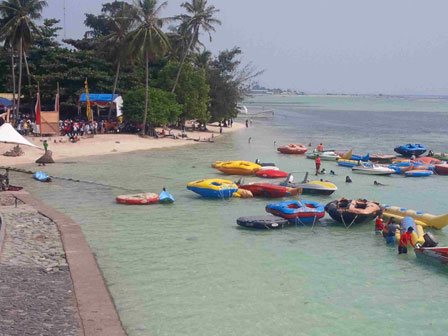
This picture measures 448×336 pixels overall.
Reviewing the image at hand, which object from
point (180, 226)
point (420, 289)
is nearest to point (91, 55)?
point (180, 226)

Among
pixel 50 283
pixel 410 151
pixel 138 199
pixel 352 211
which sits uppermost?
pixel 410 151

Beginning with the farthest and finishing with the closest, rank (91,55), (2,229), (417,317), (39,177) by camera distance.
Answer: (91,55) < (39,177) < (2,229) < (417,317)

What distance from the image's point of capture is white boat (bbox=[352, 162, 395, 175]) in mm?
39656

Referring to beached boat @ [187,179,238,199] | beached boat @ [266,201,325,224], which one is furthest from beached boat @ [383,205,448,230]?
beached boat @ [187,179,238,199]

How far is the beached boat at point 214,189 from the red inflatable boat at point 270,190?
1.25 meters

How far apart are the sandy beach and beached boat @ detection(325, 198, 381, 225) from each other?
23.6 metres

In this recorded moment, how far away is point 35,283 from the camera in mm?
15391

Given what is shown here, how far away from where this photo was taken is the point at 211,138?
63375mm

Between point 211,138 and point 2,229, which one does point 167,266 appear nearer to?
point 2,229

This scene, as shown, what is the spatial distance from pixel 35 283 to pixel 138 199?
40.5 ft

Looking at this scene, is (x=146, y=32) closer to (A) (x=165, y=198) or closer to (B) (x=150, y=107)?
(B) (x=150, y=107)

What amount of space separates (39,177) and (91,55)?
1270 inches

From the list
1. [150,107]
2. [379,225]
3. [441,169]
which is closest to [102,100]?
[150,107]

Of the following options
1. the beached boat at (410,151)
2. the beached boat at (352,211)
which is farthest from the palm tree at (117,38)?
the beached boat at (352,211)
